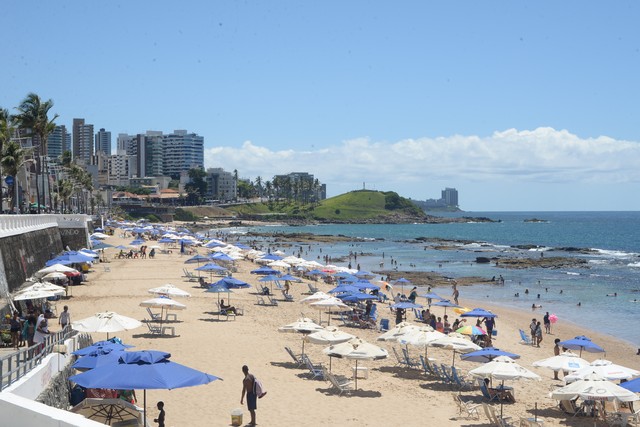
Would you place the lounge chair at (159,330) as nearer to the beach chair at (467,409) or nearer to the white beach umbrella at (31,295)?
the white beach umbrella at (31,295)

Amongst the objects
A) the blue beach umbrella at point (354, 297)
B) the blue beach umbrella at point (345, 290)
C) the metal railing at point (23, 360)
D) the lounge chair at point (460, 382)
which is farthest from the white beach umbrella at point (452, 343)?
the blue beach umbrella at point (345, 290)

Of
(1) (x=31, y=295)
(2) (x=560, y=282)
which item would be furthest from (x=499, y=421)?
(2) (x=560, y=282)

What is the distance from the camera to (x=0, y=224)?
25875 millimetres

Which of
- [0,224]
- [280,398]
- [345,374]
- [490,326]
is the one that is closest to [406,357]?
[345,374]

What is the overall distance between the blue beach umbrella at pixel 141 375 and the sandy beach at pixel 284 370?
3124 mm

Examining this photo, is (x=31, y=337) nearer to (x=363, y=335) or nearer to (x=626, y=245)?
(x=363, y=335)

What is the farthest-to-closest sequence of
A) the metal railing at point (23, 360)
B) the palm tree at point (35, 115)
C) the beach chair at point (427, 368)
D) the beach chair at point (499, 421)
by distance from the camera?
1. the palm tree at point (35, 115)
2. the beach chair at point (427, 368)
3. the beach chair at point (499, 421)
4. the metal railing at point (23, 360)

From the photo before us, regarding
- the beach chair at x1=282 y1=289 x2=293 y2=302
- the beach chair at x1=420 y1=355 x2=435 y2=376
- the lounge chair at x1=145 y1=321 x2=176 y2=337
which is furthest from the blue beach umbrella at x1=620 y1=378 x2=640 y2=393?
the beach chair at x1=282 y1=289 x2=293 y2=302

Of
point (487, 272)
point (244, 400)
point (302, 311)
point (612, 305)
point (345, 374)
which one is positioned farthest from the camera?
point (487, 272)

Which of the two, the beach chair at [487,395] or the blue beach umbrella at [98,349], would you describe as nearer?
the blue beach umbrella at [98,349]

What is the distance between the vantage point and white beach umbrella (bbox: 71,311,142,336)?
17.0m

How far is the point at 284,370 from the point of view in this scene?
63.3 ft

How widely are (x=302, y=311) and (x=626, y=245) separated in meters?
94.9

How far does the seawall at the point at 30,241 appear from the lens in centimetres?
2595
